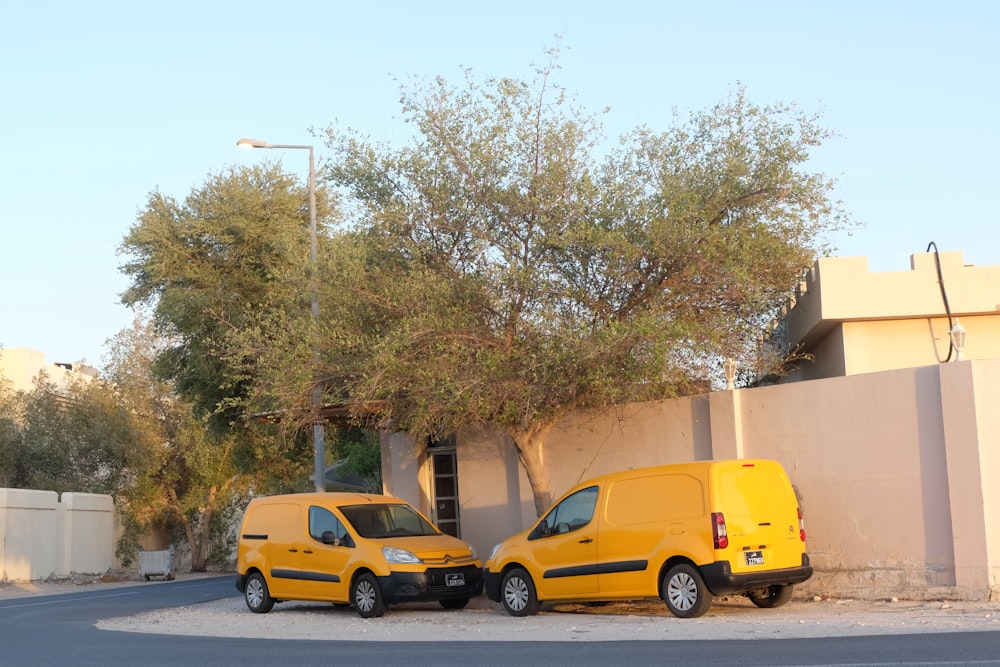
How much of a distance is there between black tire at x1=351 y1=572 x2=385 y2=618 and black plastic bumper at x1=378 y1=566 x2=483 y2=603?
148mm

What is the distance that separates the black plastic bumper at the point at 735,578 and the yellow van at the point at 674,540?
12 mm

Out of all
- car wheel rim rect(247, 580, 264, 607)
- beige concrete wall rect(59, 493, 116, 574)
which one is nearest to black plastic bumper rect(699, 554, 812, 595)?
car wheel rim rect(247, 580, 264, 607)

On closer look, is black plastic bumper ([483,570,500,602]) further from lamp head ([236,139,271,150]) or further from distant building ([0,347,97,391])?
distant building ([0,347,97,391])

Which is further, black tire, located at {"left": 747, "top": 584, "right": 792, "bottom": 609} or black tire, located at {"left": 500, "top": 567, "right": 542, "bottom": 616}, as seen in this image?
black tire, located at {"left": 500, "top": 567, "right": 542, "bottom": 616}

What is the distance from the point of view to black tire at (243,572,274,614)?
61.1ft

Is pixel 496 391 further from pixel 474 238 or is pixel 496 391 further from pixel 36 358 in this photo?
pixel 36 358

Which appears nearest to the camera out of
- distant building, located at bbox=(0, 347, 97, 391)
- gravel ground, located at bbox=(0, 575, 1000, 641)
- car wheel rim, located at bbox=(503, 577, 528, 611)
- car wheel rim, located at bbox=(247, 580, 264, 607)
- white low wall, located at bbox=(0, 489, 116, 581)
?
gravel ground, located at bbox=(0, 575, 1000, 641)

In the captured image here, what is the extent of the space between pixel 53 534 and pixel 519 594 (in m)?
27.9

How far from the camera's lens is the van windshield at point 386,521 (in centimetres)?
1775

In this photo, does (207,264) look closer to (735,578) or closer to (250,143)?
(250,143)

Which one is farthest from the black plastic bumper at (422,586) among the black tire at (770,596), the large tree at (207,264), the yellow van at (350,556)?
the large tree at (207,264)

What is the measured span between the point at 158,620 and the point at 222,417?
419 inches

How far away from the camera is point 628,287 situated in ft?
56.1

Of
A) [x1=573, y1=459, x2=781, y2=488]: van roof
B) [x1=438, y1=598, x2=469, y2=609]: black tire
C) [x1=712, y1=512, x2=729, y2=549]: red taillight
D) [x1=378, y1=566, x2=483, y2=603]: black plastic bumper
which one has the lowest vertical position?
[x1=438, y1=598, x2=469, y2=609]: black tire
